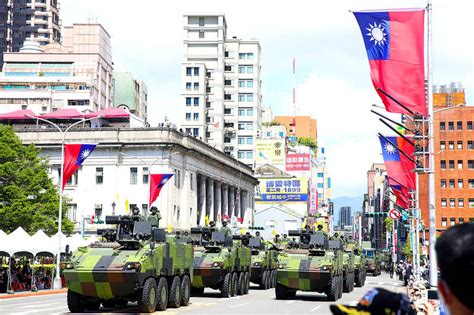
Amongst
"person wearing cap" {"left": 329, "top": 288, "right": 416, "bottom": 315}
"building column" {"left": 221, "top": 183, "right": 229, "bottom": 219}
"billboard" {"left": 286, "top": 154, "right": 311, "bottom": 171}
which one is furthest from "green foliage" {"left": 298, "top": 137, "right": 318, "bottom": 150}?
"person wearing cap" {"left": 329, "top": 288, "right": 416, "bottom": 315}

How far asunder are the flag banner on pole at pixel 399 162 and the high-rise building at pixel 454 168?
224 feet

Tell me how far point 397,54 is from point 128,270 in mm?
8766

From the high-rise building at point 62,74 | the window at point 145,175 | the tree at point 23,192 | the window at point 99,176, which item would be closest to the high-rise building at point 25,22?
the high-rise building at point 62,74

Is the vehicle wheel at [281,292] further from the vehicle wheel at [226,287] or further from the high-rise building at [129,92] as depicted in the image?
the high-rise building at [129,92]

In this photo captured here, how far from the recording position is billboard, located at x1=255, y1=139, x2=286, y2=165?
5172 inches

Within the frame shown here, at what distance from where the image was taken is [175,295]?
77.8 feet

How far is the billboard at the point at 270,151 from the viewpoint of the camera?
13138cm

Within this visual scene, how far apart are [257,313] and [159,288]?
9.43 ft

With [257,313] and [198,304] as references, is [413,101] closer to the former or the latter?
[257,313]

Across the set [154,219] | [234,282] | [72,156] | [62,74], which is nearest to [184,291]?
[154,219]

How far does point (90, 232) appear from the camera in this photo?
70.2m

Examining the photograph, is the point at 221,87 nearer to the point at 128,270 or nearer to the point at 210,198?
the point at 210,198

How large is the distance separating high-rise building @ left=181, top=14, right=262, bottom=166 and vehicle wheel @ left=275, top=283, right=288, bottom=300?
88.4m

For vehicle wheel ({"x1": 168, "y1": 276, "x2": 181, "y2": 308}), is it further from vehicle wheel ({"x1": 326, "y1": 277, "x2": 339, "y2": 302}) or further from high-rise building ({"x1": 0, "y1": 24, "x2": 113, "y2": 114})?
high-rise building ({"x1": 0, "y1": 24, "x2": 113, "y2": 114})
